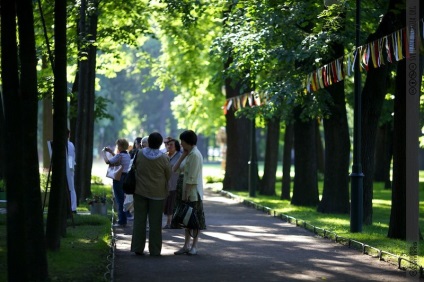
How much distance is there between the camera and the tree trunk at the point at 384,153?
44.4m

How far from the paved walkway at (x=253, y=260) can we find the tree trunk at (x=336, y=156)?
14.6 ft

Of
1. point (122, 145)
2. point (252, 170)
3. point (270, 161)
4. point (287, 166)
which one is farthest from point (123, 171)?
point (270, 161)

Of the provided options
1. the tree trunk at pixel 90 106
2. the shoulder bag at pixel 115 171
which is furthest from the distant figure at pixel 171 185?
the tree trunk at pixel 90 106

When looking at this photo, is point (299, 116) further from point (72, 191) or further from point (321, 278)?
point (321, 278)

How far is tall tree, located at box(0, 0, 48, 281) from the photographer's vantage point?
1116 cm

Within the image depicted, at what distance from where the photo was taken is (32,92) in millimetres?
12320

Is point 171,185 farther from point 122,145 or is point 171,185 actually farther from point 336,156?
point 336,156

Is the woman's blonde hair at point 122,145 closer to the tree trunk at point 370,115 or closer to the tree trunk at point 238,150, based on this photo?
the tree trunk at point 370,115

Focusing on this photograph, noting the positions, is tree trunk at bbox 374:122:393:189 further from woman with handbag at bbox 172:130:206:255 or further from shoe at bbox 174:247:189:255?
shoe at bbox 174:247:189:255

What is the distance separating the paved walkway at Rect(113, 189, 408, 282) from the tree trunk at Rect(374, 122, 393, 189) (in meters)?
23.3

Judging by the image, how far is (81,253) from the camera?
14.7 metres

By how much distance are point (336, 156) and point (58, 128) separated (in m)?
12.8

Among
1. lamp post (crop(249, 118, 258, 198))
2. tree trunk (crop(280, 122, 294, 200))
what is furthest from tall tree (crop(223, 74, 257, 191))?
lamp post (crop(249, 118, 258, 198))

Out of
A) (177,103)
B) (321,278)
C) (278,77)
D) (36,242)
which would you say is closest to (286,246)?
(321,278)
